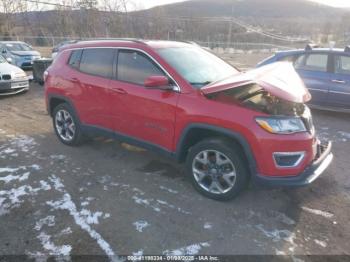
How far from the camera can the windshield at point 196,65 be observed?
3.86 m

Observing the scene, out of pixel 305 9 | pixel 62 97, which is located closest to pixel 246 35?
pixel 62 97

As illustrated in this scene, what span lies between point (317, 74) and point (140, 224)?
19.0 feet

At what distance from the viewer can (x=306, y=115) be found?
3500 mm

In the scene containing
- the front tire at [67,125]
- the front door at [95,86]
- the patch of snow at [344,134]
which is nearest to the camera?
the front door at [95,86]

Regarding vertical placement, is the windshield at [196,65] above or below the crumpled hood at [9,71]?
above

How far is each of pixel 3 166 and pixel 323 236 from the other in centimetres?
421

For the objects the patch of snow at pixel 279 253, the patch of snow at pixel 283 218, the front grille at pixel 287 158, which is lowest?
the patch of snow at pixel 279 253

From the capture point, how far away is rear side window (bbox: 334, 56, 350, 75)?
22.5 feet

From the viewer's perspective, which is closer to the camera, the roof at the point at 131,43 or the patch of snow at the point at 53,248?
the patch of snow at the point at 53,248

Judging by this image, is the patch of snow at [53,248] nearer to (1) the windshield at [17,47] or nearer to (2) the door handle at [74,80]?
(2) the door handle at [74,80]

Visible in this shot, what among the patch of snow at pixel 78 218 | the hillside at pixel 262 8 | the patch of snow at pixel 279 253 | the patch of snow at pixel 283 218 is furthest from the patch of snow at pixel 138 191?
the hillside at pixel 262 8

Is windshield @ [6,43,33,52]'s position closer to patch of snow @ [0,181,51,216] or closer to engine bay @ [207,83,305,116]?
patch of snow @ [0,181,51,216]

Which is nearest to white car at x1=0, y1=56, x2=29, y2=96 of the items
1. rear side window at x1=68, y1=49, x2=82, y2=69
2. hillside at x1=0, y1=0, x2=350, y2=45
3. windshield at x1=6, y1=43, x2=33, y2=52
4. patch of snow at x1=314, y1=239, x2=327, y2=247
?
rear side window at x1=68, y1=49, x2=82, y2=69

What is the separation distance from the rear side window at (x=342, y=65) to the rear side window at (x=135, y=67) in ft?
16.2
